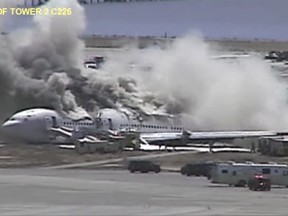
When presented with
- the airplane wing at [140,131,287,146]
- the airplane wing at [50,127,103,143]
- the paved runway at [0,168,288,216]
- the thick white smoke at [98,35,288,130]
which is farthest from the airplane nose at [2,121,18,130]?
the paved runway at [0,168,288,216]

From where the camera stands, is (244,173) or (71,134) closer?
(244,173)

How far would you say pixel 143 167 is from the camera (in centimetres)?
6384

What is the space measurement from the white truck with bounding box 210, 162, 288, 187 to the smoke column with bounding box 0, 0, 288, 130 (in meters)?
32.1

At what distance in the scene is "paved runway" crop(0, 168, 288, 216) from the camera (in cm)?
3816

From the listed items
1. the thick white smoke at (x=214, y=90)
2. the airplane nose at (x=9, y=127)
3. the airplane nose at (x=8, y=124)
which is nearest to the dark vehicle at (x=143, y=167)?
the airplane nose at (x=9, y=127)

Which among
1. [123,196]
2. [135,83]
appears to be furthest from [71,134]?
[123,196]

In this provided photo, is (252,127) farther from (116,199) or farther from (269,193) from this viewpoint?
(116,199)

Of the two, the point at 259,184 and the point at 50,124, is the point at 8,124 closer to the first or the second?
the point at 50,124

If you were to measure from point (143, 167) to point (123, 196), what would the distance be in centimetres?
1880

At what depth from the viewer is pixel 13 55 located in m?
92.2

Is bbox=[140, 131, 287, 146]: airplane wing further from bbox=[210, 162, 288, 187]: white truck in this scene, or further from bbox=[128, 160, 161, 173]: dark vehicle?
bbox=[210, 162, 288, 187]: white truck

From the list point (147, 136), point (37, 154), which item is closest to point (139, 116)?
point (147, 136)

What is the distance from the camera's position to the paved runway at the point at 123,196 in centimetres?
3816

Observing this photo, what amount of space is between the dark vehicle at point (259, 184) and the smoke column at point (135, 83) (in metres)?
34.4
